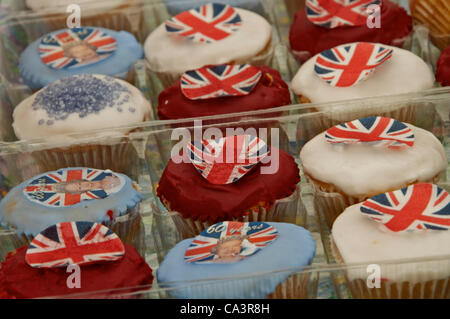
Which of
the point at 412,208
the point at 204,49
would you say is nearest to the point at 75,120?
the point at 204,49

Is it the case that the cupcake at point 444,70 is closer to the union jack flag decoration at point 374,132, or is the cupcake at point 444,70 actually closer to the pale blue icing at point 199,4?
the union jack flag decoration at point 374,132

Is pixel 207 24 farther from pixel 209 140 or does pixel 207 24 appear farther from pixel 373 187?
pixel 373 187

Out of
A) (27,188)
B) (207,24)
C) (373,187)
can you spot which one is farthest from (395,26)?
(27,188)

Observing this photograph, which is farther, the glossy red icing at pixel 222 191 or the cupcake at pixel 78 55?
the cupcake at pixel 78 55

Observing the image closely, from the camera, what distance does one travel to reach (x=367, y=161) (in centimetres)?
250

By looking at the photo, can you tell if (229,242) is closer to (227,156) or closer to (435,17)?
A: (227,156)

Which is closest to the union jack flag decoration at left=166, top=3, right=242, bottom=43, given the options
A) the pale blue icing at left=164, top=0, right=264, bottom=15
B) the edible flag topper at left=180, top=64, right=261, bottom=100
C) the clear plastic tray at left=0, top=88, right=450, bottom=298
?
the pale blue icing at left=164, top=0, right=264, bottom=15

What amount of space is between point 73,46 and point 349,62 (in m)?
1.24

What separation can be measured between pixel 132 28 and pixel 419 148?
1780 millimetres

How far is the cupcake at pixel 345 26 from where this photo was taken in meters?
3.26

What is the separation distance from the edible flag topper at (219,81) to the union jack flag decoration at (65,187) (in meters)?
0.53

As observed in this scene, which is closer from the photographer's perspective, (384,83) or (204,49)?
(384,83)

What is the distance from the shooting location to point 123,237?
256 cm

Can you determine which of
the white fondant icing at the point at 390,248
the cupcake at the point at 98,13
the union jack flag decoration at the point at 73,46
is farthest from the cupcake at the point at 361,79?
the cupcake at the point at 98,13
